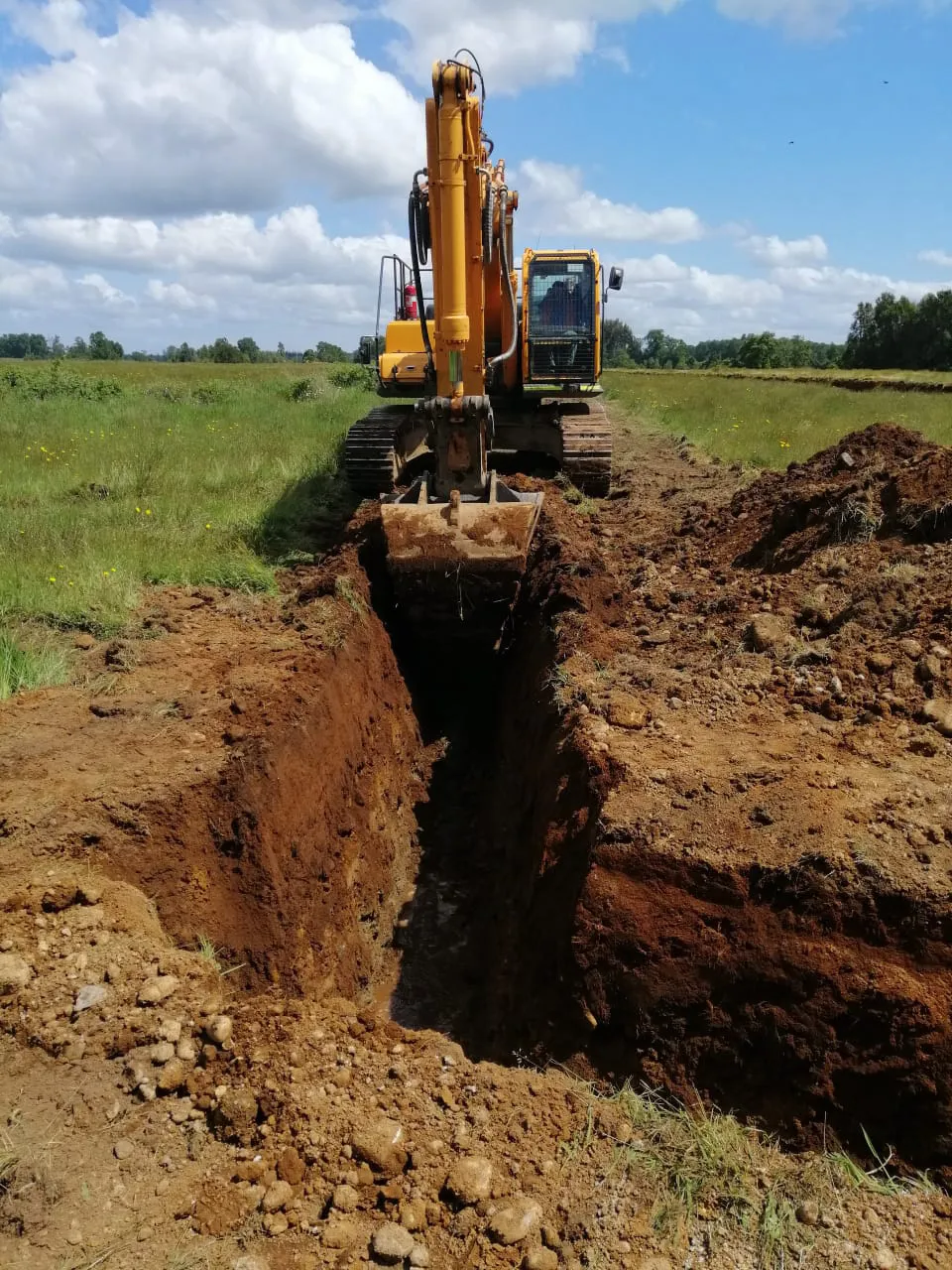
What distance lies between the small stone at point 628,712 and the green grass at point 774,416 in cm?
1063

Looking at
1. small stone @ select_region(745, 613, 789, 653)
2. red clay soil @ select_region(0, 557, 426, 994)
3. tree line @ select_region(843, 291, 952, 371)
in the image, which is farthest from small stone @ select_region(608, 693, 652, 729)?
tree line @ select_region(843, 291, 952, 371)

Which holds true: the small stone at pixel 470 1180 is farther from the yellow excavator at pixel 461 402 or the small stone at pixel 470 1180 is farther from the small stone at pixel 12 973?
the yellow excavator at pixel 461 402

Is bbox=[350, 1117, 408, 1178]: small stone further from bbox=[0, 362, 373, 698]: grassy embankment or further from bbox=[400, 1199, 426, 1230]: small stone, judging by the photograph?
bbox=[0, 362, 373, 698]: grassy embankment

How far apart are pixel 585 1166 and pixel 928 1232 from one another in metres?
1.10

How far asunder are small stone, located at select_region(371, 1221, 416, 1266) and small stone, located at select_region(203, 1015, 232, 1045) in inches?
35.5

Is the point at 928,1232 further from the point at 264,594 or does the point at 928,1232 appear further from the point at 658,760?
the point at 264,594

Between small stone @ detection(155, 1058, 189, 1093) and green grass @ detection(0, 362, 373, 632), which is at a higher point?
green grass @ detection(0, 362, 373, 632)

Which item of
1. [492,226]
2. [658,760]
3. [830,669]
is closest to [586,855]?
[658,760]

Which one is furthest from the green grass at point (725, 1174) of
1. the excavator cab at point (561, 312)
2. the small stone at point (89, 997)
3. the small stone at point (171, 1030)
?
the excavator cab at point (561, 312)

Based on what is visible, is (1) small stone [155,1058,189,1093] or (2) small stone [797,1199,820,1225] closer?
(2) small stone [797,1199,820,1225]

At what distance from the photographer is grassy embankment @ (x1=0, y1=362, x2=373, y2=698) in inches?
255

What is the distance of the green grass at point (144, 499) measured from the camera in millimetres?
7004

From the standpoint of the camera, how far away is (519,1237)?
248 centimetres

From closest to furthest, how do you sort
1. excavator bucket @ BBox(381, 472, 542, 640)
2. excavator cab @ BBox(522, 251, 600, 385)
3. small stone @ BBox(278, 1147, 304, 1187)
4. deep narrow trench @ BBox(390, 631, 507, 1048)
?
→ small stone @ BBox(278, 1147, 304, 1187) → deep narrow trench @ BBox(390, 631, 507, 1048) → excavator bucket @ BBox(381, 472, 542, 640) → excavator cab @ BBox(522, 251, 600, 385)
